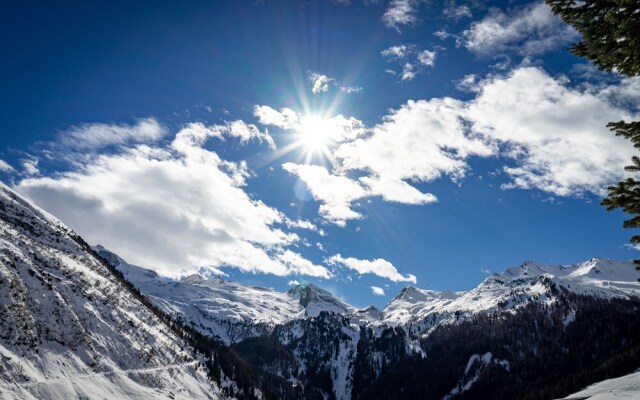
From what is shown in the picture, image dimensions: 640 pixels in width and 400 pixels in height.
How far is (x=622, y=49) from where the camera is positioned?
13469 mm

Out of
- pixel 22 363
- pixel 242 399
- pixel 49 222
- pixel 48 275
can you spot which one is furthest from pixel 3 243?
pixel 242 399

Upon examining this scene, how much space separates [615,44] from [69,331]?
314 ft

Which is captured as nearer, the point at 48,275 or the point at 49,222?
the point at 48,275

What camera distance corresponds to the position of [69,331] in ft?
271

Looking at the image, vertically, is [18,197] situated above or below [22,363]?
above

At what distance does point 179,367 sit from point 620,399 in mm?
102937

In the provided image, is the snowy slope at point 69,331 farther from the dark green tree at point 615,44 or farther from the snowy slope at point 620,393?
the snowy slope at point 620,393

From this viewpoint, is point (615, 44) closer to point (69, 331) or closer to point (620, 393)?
point (69, 331)

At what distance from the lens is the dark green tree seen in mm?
12945

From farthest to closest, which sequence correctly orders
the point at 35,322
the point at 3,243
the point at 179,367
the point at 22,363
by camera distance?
the point at 179,367 < the point at 3,243 < the point at 35,322 < the point at 22,363

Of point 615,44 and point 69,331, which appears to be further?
point 69,331

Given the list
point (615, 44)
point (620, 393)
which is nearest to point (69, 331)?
point (615, 44)

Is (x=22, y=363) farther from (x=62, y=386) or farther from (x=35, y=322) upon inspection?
(x=35, y=322)

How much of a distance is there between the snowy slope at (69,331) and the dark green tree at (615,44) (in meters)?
67.5
